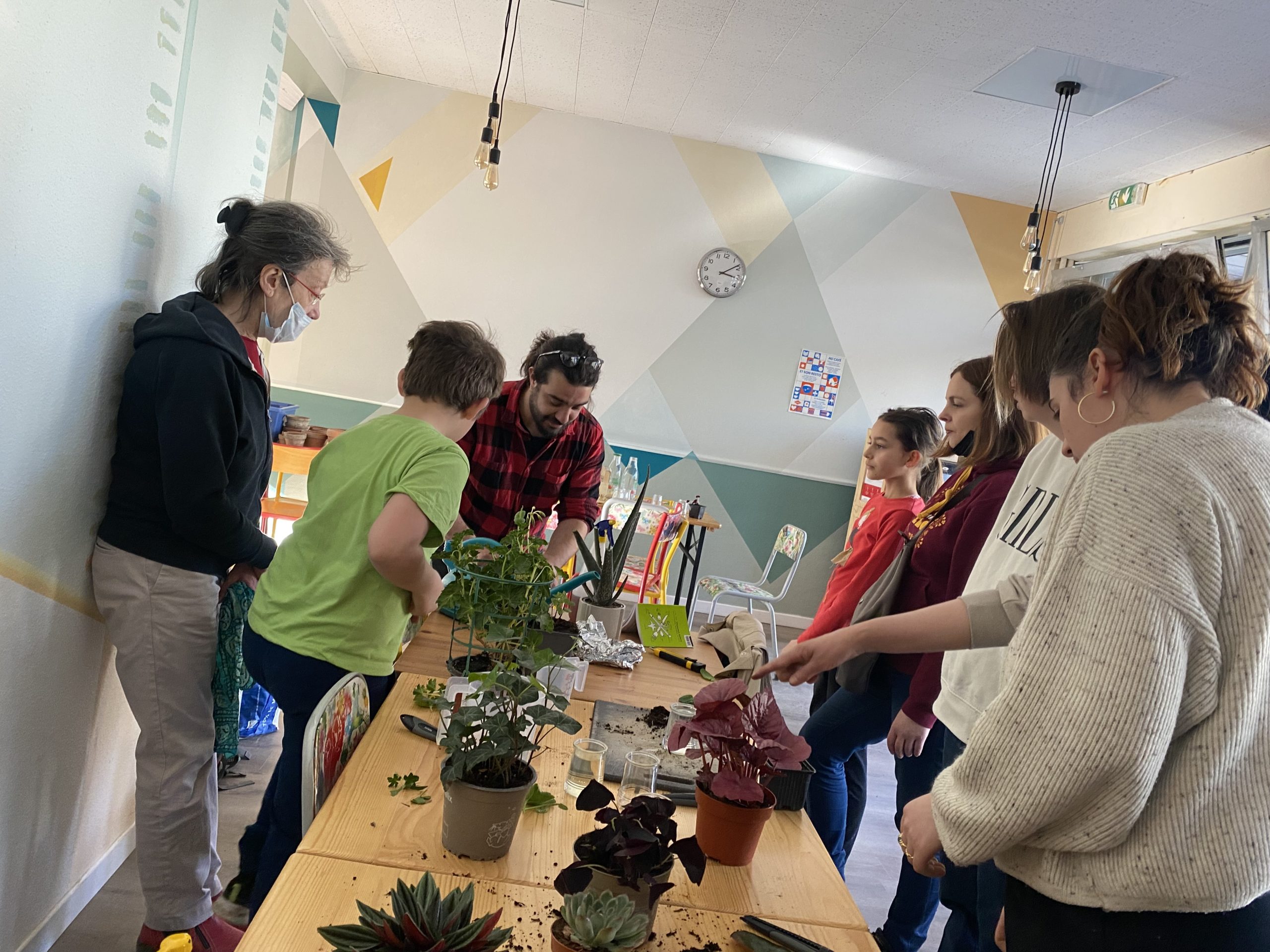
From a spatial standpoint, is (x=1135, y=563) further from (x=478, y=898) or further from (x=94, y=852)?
(x=94, y=852)

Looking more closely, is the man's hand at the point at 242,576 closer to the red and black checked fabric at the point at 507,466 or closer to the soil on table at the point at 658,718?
the red and black checked fabric at the point at 507,466

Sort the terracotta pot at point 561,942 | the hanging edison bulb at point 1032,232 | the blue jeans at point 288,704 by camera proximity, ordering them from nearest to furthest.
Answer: the terracotta pot at point 561,942, the blue jeans at point 288,704, the hanging edison bulb at point 1032,232

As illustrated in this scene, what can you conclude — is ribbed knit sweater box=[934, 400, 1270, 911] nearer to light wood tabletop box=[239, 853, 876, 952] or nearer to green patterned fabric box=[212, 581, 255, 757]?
light wood tabletop box=[239, 853, 876, 952]

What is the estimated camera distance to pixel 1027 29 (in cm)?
391

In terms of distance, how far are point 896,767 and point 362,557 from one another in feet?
5.22

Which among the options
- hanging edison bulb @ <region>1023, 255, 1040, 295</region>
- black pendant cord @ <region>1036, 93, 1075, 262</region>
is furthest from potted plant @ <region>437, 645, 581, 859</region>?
hanging edison bulb @ <region>1023, 255, 1040, 295</region>

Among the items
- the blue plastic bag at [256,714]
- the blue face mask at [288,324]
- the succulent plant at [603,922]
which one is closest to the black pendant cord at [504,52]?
the blue face mask at [288,324]

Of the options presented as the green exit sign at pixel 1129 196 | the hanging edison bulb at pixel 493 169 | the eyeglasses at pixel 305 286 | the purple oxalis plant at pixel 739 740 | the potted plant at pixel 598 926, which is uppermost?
the green exit sign at pixel 1129 196

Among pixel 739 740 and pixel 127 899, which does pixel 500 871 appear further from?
pixel 127 899

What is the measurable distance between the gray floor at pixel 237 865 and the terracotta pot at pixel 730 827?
5.05 ft

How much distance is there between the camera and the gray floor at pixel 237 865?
2045 millimetres

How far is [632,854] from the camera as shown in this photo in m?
0.99

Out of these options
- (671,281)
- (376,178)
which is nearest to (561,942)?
(671,281)

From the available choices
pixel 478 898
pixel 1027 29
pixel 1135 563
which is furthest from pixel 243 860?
pixel 1027 29
